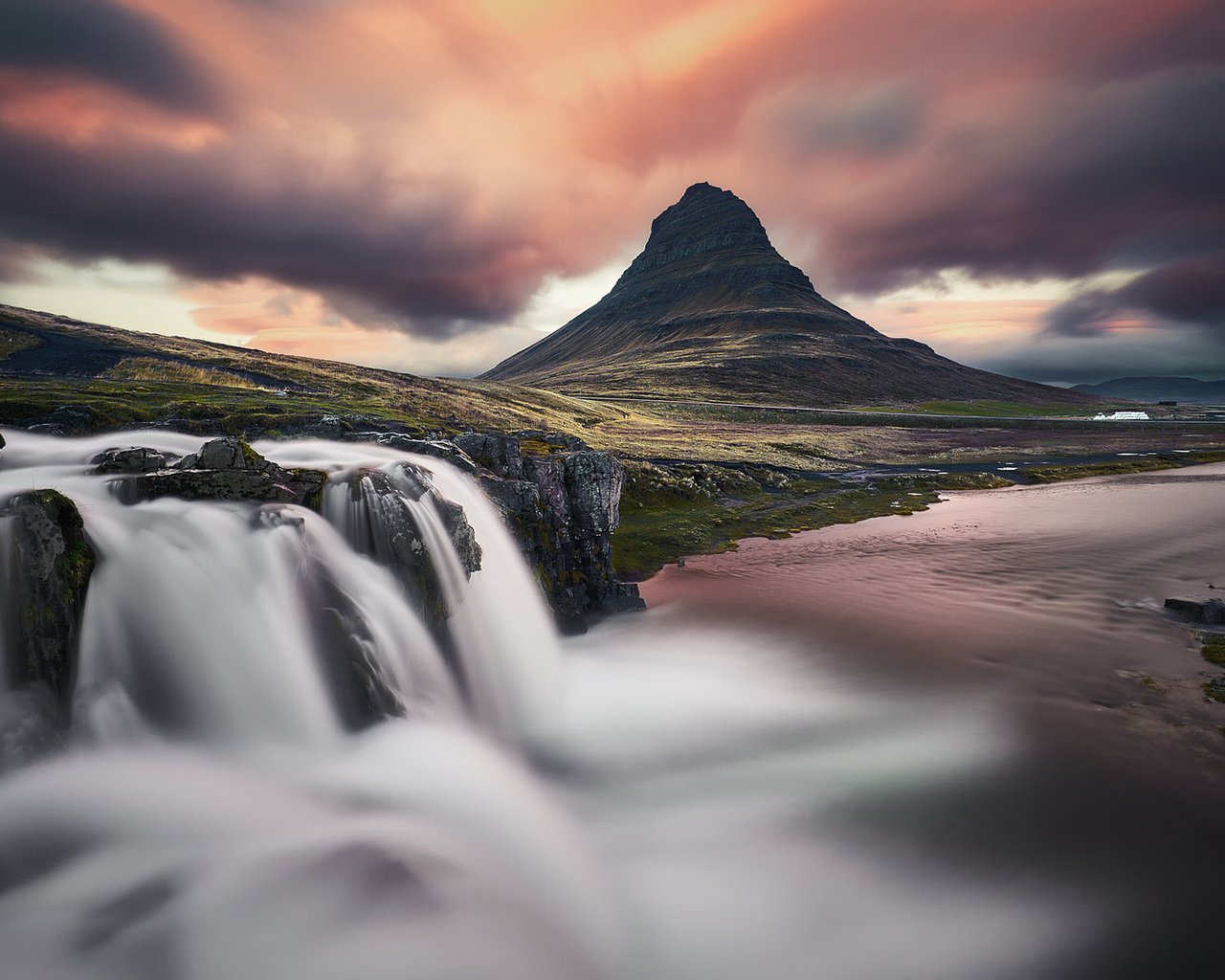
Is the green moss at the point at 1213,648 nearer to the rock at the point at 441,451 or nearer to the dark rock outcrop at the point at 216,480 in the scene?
the rock at the point at 441,451

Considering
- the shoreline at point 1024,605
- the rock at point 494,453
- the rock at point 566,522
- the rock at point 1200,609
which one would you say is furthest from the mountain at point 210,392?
the rock at point 1200,609

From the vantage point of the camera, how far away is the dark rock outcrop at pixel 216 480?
1461 centimetres

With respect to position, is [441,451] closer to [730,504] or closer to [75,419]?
[75,419]

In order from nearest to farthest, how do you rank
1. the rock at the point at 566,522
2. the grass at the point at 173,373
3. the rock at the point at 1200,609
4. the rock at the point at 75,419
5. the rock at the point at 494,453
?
the rock at the point at 1200,609
the rock at the point at 566,522
the rock at the point at 494,453
the rock at the point at 75,419
the grass at the point at 173,373

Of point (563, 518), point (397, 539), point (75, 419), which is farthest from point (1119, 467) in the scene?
point (75, 419)

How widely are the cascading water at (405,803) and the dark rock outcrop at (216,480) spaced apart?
47 centimetres

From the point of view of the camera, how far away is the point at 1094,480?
68562mm

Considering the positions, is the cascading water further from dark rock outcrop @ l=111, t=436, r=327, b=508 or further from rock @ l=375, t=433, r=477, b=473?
rock @ l=375, t=433, r=477, b=473

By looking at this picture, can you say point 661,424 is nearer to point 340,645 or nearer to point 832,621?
point 832,621

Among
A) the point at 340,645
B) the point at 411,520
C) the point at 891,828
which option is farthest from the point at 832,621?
the point at 340,645

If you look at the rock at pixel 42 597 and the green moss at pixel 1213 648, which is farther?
the green moss at pixel 1213 648

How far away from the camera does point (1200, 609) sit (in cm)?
2227

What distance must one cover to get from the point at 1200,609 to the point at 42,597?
3735 centimetres

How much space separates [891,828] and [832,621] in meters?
13.1
